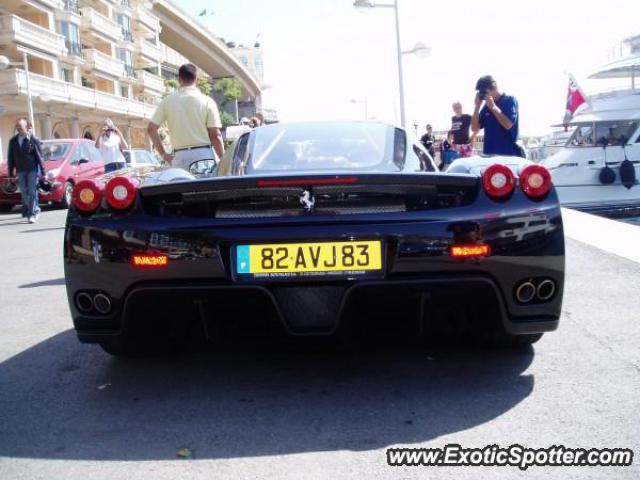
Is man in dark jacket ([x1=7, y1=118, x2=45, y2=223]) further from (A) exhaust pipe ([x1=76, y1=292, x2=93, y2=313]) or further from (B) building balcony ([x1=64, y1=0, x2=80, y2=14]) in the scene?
(B) building balcony ([x1=64, y1=0, x2=80, y2=14])

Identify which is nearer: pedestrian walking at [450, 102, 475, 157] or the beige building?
pedestrian walking at [450, 102, 475, 157]

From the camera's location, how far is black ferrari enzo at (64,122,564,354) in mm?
2965

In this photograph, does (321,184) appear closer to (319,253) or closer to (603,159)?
(319,253)

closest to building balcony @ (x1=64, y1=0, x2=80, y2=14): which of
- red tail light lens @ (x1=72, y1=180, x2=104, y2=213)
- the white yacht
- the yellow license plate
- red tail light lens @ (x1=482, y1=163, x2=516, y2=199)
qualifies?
Answer: the white yacht

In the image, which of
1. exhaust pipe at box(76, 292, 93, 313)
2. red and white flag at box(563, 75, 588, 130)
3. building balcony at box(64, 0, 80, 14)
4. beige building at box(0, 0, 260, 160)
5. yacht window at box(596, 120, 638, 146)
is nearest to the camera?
exhaust pipe at box(76, 292, 93, 313)

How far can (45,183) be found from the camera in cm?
1495

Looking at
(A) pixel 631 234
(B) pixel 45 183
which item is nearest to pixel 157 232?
(A) pixel 631 234

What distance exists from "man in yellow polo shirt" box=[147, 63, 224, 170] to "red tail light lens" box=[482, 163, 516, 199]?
3602 millimetres

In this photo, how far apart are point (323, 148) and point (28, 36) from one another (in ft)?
132

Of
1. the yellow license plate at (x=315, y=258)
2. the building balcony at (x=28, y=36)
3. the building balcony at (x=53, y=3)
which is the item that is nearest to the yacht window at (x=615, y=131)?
the yellow license plate at (x=315, y=258)

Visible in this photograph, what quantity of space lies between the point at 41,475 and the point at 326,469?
0.97 meters

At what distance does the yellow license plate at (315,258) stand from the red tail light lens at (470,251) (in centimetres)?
31

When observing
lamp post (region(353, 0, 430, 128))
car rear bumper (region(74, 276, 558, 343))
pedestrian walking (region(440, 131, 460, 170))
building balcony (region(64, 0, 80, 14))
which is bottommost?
car rear bumper (region(74, 276, 558, 343))

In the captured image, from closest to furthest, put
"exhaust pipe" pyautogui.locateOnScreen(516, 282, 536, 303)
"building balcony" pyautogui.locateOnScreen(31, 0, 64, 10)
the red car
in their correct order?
"exhaust pipe" pyautogui.locateOnScreen(516, 282, 536, 303) → the red car → "building balcony" pyautogui.locateOnScreen(31, 0, 64, 10)
